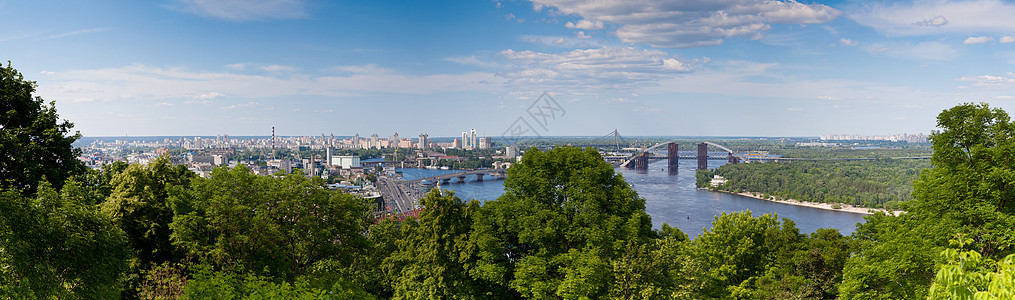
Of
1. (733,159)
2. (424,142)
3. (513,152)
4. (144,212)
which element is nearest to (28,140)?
(144,212)

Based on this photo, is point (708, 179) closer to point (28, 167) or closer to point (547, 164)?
point (547, 164)

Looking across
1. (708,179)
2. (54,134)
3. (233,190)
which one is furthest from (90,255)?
(708,179)

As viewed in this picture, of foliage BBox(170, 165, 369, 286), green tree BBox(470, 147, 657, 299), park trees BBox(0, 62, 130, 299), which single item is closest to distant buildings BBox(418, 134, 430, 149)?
green tree BBox(470, 147, 657, 299)

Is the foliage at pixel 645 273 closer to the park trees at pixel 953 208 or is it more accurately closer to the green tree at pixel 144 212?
the park trees at pixel 953 208

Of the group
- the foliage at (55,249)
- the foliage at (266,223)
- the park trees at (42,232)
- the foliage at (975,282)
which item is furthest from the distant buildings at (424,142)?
the foliage at (975,282)

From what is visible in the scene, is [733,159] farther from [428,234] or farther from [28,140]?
[28,140]
